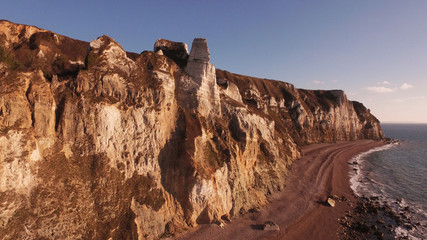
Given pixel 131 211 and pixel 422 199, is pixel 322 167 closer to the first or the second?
pixel 422 199

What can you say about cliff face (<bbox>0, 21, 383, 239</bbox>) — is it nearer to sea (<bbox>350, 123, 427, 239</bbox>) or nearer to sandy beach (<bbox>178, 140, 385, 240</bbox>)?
sandy beach (<bbox>178, 140, 385, 240</bbox>)

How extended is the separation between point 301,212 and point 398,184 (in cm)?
3541

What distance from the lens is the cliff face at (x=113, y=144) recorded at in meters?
17.9

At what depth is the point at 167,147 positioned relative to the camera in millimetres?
27578

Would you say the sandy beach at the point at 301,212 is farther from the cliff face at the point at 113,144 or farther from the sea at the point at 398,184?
the sea at the point at 398,184

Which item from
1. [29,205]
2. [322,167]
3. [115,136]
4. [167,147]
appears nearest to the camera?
[29,205]

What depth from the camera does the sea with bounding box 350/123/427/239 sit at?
102 ft

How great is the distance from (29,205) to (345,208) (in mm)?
45746

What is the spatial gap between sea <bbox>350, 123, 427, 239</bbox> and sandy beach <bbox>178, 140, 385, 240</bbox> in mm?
4790

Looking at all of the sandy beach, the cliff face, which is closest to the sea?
the sandy beach

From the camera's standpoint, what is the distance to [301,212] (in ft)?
101

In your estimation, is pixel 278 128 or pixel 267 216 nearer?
pixel 267 216

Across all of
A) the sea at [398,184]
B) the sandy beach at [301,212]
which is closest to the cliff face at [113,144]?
the sandy beach at [301,212]

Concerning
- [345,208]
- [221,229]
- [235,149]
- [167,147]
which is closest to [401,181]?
[345,208]
